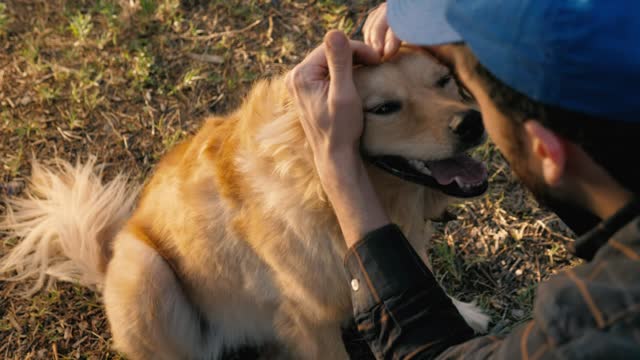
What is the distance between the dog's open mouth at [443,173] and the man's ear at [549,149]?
0.59m

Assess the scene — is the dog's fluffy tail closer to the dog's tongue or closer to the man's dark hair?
the dog's tongue

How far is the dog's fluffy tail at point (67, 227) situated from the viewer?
268 centimetres

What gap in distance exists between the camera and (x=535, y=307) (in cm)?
121

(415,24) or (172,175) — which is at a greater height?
(415,24)

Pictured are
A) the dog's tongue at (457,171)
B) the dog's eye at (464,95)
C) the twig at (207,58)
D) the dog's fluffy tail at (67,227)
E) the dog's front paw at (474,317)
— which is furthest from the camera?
the twig at (207,58)

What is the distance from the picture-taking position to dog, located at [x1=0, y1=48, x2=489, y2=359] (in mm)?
1799

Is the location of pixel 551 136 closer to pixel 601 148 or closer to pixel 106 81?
pixel 601 148

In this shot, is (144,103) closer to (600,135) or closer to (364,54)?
(364,54)

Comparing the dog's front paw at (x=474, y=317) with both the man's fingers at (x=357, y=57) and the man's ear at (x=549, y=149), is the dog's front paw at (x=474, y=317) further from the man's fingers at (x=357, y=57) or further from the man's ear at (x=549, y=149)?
the man's ear at (x=549, y=149)

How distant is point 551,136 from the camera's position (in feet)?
3.78

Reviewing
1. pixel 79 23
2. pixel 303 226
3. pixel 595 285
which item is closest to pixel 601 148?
pixel 595 285

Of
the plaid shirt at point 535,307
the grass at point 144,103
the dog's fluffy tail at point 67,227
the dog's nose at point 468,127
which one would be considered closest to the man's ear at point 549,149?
the plaid shirt at point 535,307

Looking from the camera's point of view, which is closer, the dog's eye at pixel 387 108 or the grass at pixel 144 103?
the dog's eye at pixel 387 108

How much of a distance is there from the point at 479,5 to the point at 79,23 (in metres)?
3.06
